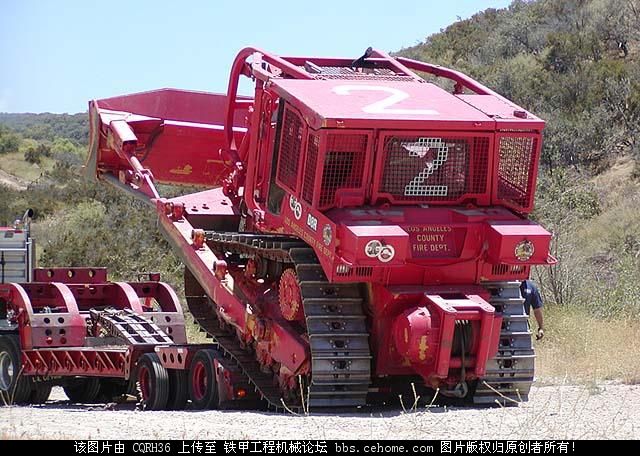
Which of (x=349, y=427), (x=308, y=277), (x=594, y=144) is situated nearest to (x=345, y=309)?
(x=308, y=277)

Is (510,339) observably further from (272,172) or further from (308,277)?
(272,172)

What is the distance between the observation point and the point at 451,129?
32.0 ft

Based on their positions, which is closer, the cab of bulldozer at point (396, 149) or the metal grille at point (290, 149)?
the cab of bulldozer at point (396, 149)

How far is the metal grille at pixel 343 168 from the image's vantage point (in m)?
9.55

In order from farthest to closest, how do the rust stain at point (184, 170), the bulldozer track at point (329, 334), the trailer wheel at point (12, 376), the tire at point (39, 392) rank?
the rust stain at point (184, 170)
the tire at point (39, 392)
the trailer wheel at point (12, 376)
the bulldozer track at point (329, 334)

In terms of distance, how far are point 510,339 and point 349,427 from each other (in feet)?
7.26

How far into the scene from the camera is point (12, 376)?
12.8 meters

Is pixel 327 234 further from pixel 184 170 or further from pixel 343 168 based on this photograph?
pixel 184 170

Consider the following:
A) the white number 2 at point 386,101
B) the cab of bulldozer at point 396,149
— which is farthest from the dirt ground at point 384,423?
the white number 2 at point 386,101

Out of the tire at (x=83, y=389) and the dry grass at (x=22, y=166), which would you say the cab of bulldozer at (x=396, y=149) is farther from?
the dry grass at (x=22, y=166)

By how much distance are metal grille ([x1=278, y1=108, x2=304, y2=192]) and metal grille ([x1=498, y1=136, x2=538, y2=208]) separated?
1.72m

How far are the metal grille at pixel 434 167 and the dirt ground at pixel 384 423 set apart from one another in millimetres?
1814

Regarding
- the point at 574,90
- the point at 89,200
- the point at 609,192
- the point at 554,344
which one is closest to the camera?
the point at 554,344

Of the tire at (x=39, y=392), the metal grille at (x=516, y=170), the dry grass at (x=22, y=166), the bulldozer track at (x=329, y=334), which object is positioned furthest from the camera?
the dry grass at (x=22, y=166)
